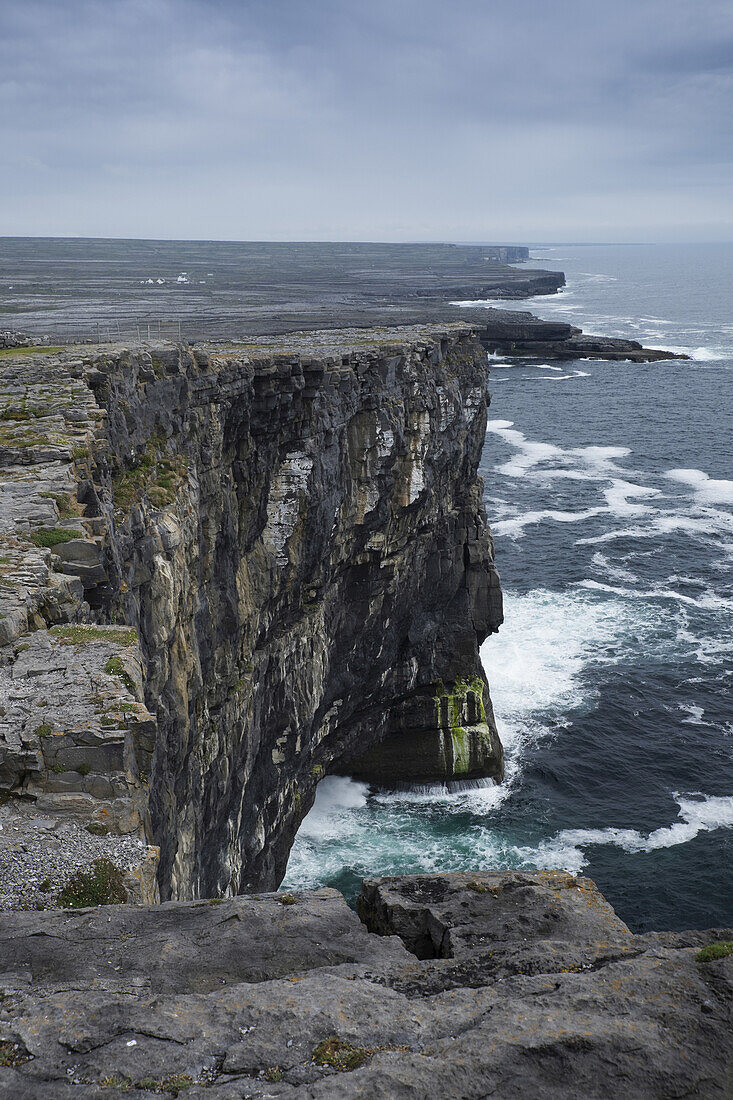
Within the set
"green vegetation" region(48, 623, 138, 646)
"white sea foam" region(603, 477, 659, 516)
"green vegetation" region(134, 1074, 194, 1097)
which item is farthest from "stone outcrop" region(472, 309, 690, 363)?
"green vegetation" region(134, 1074, 194, 1097)

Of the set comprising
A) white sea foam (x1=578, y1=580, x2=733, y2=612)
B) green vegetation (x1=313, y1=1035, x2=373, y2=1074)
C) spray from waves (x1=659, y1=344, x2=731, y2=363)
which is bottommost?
white sea foam (x1=578, y1=580, x2=733, y2=612)

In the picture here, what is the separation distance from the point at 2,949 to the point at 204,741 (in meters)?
17.3

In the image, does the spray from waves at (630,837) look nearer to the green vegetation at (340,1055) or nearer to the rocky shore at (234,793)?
the rocky shore at (234,793)

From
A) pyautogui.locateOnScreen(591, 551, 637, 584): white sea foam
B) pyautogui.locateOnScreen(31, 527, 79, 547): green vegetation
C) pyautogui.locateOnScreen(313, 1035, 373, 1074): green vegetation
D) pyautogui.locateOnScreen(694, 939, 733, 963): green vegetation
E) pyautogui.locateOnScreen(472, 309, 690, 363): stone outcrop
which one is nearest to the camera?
pyautogui.locateOnScreen(313, 1035, 373, 1074): green vegetation

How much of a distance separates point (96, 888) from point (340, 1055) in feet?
16.3

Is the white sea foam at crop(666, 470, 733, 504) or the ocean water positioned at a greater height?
the white sea foam at crop(666, 470, 733, 504)

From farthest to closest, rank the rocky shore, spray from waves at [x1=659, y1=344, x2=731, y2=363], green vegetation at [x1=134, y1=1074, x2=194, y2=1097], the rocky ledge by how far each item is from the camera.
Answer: spray from waves at [x1=659, y1=344, x2=731, y2=363] → the rocky shore → the rocky ledge → green vegetation at [x1=134, y1=1074, x2=194, y2=1097]

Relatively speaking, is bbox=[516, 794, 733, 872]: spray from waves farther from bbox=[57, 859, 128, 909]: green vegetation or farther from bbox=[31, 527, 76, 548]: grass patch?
bbox=[57, 859, 128, 909]: green vegetation

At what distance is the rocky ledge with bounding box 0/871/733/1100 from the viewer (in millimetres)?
8219

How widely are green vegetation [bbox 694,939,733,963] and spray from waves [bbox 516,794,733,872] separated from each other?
32855 mm

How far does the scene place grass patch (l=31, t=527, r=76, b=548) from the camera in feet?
55.1

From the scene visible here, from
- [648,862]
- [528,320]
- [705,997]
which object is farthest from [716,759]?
[528,320]

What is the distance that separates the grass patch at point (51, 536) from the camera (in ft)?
55.1

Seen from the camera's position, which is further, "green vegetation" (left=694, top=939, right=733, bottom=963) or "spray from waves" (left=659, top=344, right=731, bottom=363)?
"spray from waves" (left=659, top=344, right=731, bottom=363)
